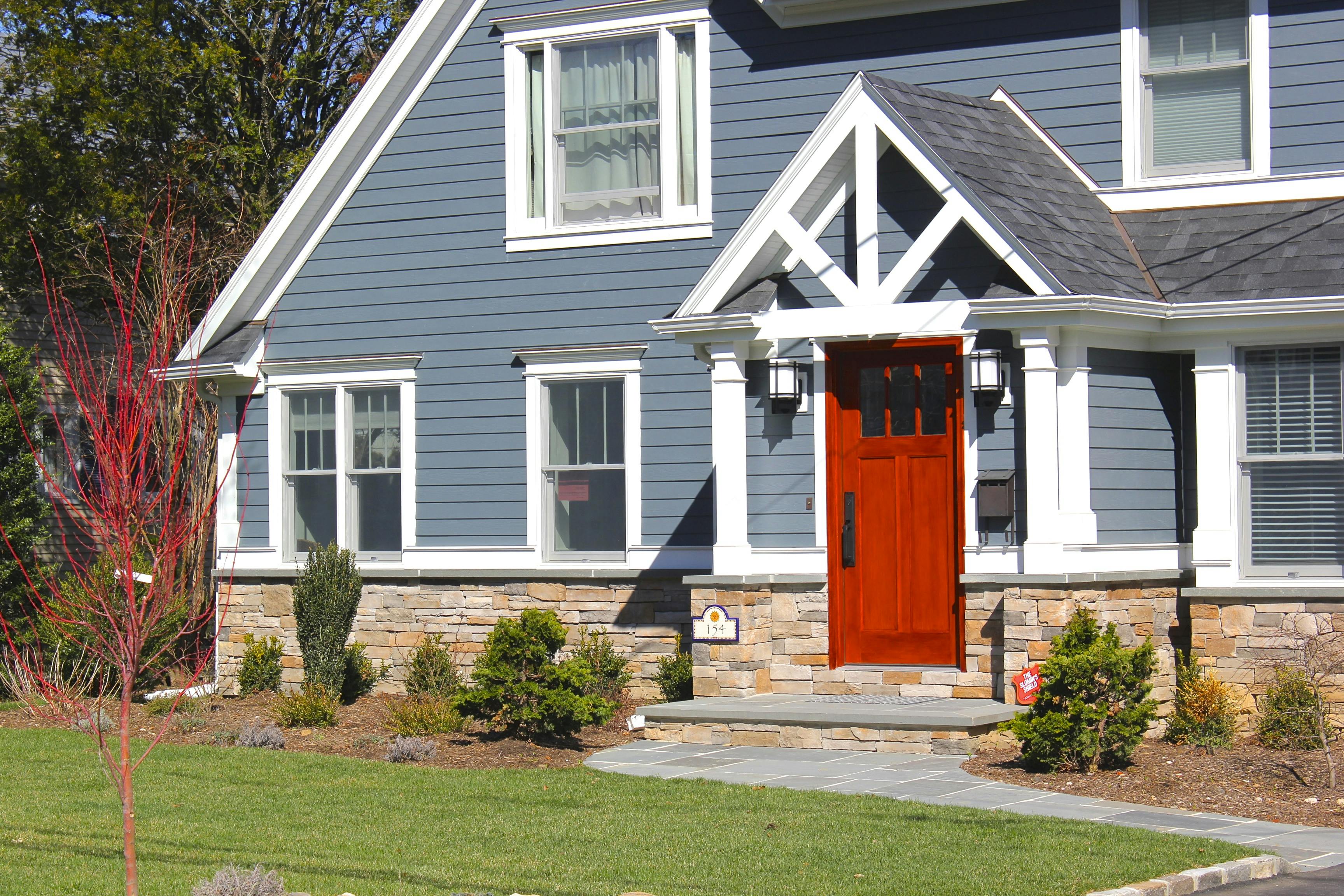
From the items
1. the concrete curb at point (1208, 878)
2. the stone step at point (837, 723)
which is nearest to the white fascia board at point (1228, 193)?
the stone step at point (837, 723)

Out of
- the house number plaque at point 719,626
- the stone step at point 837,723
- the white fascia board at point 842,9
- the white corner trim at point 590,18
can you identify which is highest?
the white corner trim at point 590,18

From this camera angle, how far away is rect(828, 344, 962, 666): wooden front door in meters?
11.9

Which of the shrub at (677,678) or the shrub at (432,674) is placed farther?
the shrub at (432,674)

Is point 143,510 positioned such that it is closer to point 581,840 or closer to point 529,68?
point 581,840

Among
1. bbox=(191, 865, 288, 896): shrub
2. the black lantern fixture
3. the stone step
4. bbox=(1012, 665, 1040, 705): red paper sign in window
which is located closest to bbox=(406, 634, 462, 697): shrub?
the stone step

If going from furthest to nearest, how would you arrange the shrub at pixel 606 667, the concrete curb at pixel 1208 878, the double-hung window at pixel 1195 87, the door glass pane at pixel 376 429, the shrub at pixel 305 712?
the door glass pane at pixel 376 429 < the shrub at pixel 606 667 < the shrub at pixel 305 712 < the double-hung window at pixel 1195 87 < the concrete curb at pixel 1208 878

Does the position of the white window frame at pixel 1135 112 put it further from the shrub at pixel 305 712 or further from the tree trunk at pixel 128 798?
the tree trunk at pixel 128 798

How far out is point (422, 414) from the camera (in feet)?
49.4

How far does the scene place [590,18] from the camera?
14406mm

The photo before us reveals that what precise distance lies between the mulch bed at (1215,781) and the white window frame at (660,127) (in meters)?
6.09

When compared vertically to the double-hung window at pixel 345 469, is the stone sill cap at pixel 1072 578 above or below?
below

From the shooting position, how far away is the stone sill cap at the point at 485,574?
14.0 meters

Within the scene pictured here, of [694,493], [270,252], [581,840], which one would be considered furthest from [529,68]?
[581,840]

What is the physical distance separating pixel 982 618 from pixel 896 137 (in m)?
3.73
